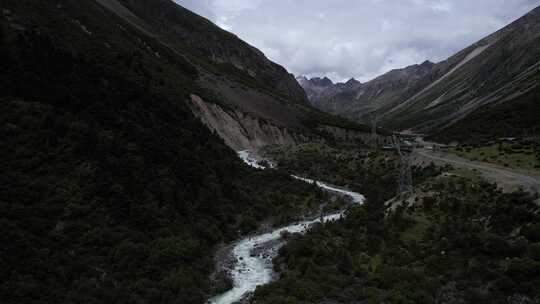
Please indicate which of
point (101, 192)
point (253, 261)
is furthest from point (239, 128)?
point (101, 192)

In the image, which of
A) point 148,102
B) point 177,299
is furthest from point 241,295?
point 148,102

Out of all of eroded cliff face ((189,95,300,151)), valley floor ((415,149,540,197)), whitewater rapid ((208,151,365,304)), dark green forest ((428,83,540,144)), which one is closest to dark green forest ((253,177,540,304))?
whitewater rapid ((208,151,365,304))

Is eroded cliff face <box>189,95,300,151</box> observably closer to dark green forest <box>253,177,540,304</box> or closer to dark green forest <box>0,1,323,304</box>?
dark green forest <box>0,1,323,304</box>

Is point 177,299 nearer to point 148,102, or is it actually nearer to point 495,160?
point 148,102

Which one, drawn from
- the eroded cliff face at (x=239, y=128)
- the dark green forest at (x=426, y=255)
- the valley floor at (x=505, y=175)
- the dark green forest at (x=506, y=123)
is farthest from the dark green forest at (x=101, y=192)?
the dark green forest at (x=506, y=123)

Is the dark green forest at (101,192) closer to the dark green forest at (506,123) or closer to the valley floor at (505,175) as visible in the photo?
the valley floor at (505,175)

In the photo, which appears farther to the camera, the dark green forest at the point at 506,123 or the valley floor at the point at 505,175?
the dark green forest at the point at 506,123
